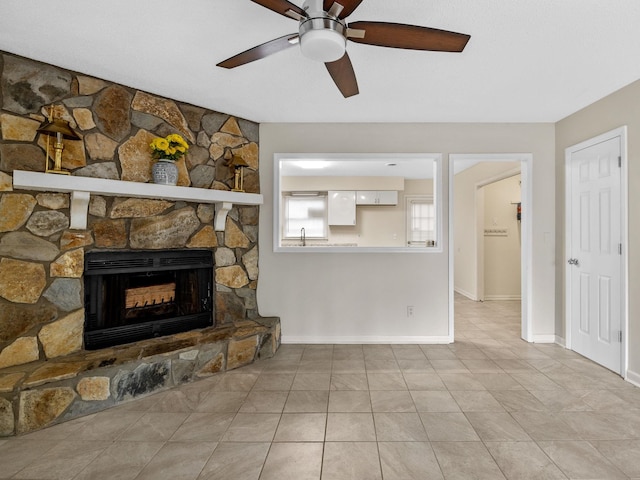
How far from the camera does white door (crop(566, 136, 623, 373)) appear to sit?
2.79 m

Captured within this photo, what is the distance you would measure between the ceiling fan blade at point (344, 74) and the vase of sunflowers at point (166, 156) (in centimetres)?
159

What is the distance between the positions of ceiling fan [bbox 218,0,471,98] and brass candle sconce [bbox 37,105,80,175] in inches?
62.3

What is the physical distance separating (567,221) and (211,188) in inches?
149

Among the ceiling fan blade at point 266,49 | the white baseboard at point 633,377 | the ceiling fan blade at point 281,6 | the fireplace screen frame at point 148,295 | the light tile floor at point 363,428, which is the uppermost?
the ceiling fan blade at point 281,6

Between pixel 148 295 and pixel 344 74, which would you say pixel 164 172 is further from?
pixel 344 74

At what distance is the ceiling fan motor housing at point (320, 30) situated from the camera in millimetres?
1478

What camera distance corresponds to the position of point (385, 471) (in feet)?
5.36

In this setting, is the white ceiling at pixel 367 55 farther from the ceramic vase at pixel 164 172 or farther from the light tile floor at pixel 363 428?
the light tile floor at pixel 363 428

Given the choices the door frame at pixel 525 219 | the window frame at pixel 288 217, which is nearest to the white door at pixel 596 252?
the door frame at pixel 525 219

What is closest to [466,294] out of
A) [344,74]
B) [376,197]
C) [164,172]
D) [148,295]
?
[376,197]

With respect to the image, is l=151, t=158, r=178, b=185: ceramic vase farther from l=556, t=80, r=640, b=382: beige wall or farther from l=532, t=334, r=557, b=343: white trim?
l=532, t=334, r=557, b=343: white trim

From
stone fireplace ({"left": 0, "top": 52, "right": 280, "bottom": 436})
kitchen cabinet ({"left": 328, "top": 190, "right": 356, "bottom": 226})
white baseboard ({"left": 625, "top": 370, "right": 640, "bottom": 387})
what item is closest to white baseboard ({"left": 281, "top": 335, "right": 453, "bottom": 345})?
stone fireplace ({"left": 0, "top": 52, "right": 280, "bottom": 436})

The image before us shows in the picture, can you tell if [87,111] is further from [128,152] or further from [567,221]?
[567,221]

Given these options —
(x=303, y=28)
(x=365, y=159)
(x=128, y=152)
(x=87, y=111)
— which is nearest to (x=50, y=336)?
(x=128, y=152)
